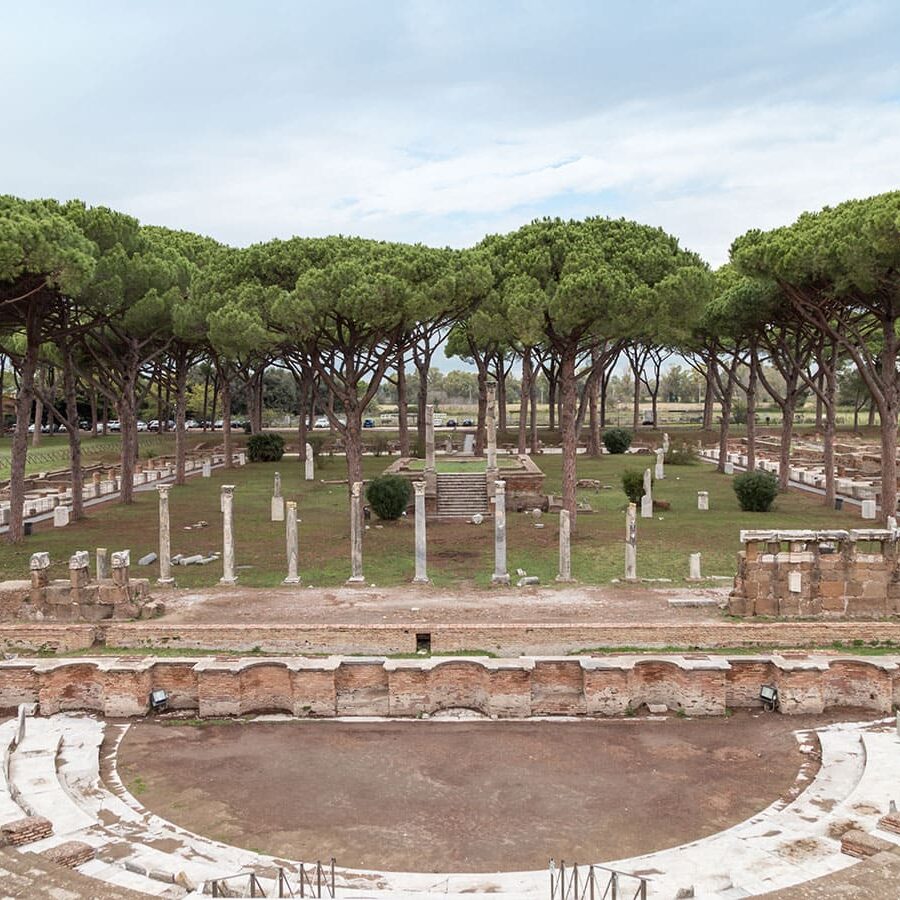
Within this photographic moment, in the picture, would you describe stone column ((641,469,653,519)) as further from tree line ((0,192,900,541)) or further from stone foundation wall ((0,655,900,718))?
stone foundation wall ((0,655,900,718))

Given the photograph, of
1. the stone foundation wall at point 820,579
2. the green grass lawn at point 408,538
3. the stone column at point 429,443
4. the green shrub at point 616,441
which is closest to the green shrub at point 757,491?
the green grass lawn at point 408,538

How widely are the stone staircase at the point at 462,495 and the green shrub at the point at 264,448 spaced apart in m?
21.2

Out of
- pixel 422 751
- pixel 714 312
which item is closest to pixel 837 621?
pixel 422 751

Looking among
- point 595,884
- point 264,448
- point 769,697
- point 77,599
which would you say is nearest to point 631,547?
point 769,697

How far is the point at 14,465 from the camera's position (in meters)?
26.4

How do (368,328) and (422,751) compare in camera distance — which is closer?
(422,751)

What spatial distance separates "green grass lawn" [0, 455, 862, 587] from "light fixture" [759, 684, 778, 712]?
733 cm

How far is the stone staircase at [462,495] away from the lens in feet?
111

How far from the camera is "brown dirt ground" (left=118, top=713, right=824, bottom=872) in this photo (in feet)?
33.3

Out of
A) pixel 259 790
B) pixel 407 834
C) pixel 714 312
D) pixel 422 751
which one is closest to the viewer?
pixel 407 834

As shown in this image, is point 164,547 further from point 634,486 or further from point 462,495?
point 634,486

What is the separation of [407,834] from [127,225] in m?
23.2

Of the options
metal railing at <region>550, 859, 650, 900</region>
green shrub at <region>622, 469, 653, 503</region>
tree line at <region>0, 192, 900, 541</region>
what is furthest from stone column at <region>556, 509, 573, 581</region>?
green shrub at <region>622, 469, 653, 503</region>

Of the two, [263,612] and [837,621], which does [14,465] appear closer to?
[263,612]
